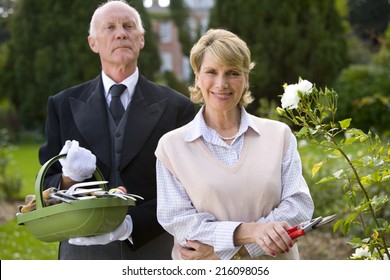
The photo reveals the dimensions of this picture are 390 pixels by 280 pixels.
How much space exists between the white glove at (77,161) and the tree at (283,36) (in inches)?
449

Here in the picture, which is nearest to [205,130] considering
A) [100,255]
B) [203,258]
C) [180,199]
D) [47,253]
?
[180,199]

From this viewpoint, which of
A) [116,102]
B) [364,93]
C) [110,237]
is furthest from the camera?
[364,93]

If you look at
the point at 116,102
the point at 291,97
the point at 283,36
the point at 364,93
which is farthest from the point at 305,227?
the point at 283,36

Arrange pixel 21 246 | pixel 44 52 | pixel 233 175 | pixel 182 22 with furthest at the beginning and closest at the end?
pixel 44 52 < pixel 182 22 < pixel 21 246 < pixel 233 175

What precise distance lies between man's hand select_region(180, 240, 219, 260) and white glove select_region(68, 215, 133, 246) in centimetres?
19

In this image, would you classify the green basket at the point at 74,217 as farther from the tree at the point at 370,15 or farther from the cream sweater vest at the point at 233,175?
the tree at the point at 370,15

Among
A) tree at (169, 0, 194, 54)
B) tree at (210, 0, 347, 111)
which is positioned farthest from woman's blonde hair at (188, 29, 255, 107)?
tree at (169, 0, 194, 54)

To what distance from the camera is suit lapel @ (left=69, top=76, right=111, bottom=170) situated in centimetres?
222

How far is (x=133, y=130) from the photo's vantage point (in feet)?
7.30

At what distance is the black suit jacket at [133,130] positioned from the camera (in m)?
2.19

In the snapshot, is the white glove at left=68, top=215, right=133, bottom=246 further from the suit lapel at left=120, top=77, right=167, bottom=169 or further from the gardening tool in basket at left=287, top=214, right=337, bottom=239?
the gardening tool in basket at left=287, top=214, right=337, bottom=239

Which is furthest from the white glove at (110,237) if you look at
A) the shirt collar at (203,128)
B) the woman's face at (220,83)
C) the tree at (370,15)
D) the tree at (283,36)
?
the tree at (370,15)

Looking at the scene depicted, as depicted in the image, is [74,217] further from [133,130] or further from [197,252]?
[133,130]

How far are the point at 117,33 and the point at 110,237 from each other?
1.95 feet
